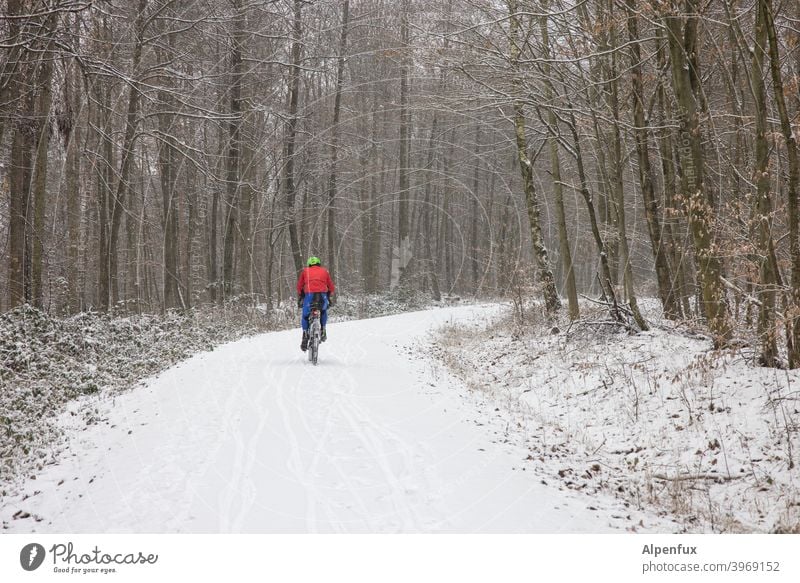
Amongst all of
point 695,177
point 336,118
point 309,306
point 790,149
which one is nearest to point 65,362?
point 309,306

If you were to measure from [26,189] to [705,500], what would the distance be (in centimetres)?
1490

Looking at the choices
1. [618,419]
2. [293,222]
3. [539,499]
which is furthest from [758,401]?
[293,222]

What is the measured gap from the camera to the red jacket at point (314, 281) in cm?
1124

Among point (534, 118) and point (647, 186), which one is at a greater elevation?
point (534, 118)

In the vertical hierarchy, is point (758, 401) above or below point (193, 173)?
below

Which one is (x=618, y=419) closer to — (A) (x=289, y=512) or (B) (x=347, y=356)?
Answer: (A) (x=289, y=512)

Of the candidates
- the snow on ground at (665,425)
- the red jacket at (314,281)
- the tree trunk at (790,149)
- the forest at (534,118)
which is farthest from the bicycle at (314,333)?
the tree trunk at (790,149)

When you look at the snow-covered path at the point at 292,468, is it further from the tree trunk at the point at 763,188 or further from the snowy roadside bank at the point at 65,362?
the tree trunk at the point at 763,188

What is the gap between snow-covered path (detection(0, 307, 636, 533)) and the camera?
4.42 metres

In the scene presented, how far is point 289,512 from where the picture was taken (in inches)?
173

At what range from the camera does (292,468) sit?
5359 millimetres

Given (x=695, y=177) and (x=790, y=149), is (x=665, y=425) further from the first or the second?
(x=695, y=177)
